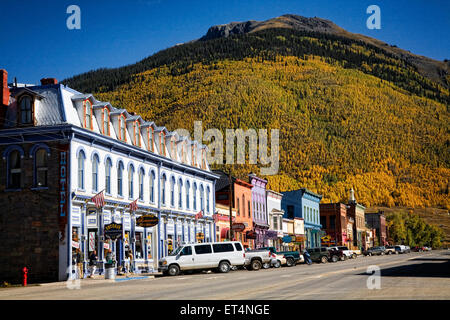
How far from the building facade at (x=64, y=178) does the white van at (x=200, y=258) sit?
3642 mm

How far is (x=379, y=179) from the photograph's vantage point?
19950cm

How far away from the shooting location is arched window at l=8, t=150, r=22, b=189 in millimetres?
36438

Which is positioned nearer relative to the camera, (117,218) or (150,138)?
(117,218)

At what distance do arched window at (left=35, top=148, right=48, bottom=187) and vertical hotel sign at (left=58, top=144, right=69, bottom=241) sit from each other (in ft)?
4.09

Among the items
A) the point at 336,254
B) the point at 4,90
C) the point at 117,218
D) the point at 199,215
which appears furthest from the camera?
the point at 336,254

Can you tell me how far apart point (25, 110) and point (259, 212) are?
39.8 m

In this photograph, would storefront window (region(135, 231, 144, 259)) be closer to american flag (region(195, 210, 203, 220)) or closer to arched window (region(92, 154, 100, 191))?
arched window (region(92, 154, 100, 191))

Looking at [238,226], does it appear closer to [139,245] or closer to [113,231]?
[139,245]

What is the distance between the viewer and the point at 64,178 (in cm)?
3494

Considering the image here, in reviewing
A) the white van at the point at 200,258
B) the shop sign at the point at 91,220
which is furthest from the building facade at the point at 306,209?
the shop sign at the point at 91,220

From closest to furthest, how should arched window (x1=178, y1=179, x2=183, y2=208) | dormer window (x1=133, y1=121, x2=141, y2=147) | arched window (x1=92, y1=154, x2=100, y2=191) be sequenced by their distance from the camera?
arched window (x1=92, y1=154, x2=100, y2=191), dormer window (x1=133, y1=121, x2=141, y2=147), arched window (x1=178, y1=179, x2=183, y2=208)

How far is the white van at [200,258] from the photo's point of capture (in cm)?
3794

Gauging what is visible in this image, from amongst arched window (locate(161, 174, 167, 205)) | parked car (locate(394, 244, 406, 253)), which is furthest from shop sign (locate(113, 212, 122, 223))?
parked car (locate(394, 244, 406, 253))

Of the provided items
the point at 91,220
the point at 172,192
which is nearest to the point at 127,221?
the point at 91,220
